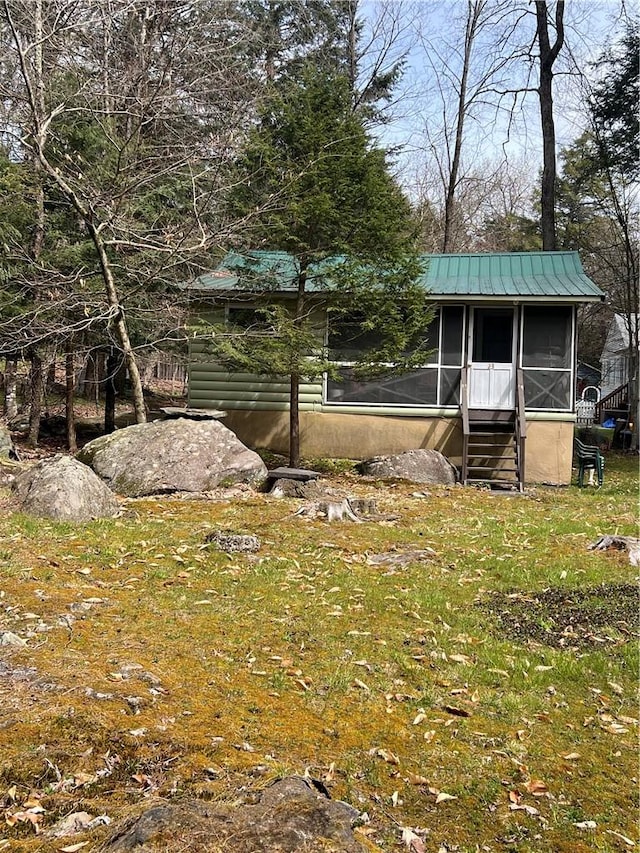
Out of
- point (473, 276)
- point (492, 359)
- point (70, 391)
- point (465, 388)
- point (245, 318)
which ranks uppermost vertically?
point (473, 276)

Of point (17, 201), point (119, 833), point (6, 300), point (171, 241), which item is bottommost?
point (119, 833)

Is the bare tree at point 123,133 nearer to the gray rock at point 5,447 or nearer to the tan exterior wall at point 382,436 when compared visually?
the gray rock at point 5,447

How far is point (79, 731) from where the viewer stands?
291 cm

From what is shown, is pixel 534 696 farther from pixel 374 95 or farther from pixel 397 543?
pixel 374 95

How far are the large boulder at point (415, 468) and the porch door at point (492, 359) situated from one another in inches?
69.9

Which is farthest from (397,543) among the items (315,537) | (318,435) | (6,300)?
(6,300)

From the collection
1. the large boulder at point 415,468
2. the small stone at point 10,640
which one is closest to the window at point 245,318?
the large boulder at point 415,468

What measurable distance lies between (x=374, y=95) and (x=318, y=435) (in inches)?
595

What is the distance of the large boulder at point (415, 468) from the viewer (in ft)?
40.5

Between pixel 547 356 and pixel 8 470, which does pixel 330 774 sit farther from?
pixel 547 356

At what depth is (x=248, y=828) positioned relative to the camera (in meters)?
1.94

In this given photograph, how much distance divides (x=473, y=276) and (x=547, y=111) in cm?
872

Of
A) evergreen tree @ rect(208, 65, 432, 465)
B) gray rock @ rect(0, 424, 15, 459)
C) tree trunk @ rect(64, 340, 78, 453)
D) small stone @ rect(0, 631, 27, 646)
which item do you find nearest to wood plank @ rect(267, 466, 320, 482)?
evergreen tree @ rect(208, 65, 432, 465)

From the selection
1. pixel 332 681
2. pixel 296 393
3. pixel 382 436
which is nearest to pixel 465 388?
Answer: pixel 382 436
